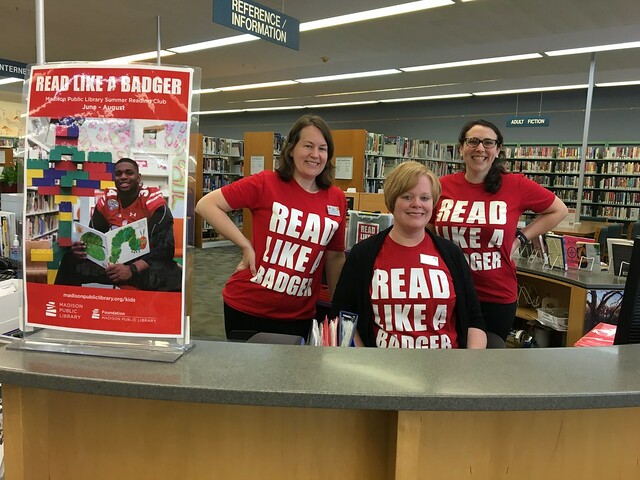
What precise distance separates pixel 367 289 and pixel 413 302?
16 centimetres

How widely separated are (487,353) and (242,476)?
593 mm

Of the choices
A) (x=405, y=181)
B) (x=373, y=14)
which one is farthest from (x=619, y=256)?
(x=373, y=14)

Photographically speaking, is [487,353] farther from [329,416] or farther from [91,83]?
[91,83]

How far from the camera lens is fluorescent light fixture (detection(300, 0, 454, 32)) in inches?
238

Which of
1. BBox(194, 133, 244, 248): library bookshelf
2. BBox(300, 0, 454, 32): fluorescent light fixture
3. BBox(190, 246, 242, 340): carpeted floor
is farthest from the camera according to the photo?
BBox(194, 133, 244, 248): library bookshelf

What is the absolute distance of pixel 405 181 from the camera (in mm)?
1777

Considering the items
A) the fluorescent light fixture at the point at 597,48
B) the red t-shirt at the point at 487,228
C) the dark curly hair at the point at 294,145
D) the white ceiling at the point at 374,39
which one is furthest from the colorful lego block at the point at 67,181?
the fluorescent light fixture at the point at 597,48

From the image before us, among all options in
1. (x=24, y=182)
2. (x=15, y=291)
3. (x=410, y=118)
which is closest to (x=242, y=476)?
(x=24, y=182)

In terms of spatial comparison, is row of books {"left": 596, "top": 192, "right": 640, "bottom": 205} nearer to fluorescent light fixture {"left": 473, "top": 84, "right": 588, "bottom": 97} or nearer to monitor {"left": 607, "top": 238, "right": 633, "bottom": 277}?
fluorescent light fixture {"left": 473, "top": 84, "right": 588, "bottom": 97}

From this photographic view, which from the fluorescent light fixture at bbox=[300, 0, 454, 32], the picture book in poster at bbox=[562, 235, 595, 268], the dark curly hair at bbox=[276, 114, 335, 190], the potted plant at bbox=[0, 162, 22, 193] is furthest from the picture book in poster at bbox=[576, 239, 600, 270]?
the potted plant at bbox=[0, 162, 22, 193]

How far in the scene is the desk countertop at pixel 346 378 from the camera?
2.88ft

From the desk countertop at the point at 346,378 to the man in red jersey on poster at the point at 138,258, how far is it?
0.54 feet

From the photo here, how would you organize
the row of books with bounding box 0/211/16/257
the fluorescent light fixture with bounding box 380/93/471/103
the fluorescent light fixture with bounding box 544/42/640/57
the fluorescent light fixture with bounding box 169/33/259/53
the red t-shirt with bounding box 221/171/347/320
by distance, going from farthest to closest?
1. the fluorescent light fixture with bounding box 380/93/471/103
2. the fluorescent light fixture with bounding box 169/33/259/53
3. the fluorescent light fixture with bounding box 544/42/640/57
4. the row of books with bounding box 0/211/16/257
5. the red t-shirt with bounding box 221/171/347/320

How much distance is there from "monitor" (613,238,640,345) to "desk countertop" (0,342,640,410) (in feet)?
0.54
